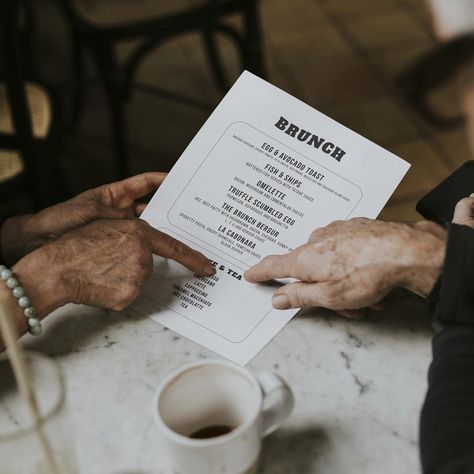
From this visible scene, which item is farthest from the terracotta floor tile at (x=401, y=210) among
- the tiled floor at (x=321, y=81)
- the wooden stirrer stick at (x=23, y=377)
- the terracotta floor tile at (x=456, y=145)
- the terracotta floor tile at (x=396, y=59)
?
the wooden stirrer stick at (x=23, y=377)

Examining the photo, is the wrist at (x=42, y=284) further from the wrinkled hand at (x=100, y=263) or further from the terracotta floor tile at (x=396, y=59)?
the terracotta floor tile at (x=396, y=59)

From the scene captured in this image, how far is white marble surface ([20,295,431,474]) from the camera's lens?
688mm

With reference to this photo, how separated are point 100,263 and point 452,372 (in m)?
0.43

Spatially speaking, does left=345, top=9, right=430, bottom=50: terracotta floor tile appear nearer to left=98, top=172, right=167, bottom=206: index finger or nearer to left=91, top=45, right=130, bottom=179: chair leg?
left=91, top=45, right=130, bottom=179: chair leg

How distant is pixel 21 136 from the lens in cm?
156

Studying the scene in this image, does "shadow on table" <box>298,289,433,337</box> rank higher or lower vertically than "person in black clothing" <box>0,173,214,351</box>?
lower

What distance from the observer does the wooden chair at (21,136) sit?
1.55 m

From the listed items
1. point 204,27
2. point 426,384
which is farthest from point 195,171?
point 204,27

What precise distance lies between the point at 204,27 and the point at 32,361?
165 cm

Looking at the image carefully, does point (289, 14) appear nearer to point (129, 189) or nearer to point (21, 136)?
point (21, 136)

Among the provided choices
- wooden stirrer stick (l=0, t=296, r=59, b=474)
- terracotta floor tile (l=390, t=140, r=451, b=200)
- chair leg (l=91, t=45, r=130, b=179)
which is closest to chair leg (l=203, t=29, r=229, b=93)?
chair leg (l=91, t=45, r=130, b=179)

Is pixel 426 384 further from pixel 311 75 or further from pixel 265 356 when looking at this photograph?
pixel 311 75

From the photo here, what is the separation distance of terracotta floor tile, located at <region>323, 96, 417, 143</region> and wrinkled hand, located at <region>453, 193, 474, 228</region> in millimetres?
1556

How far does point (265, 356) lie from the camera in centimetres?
80
